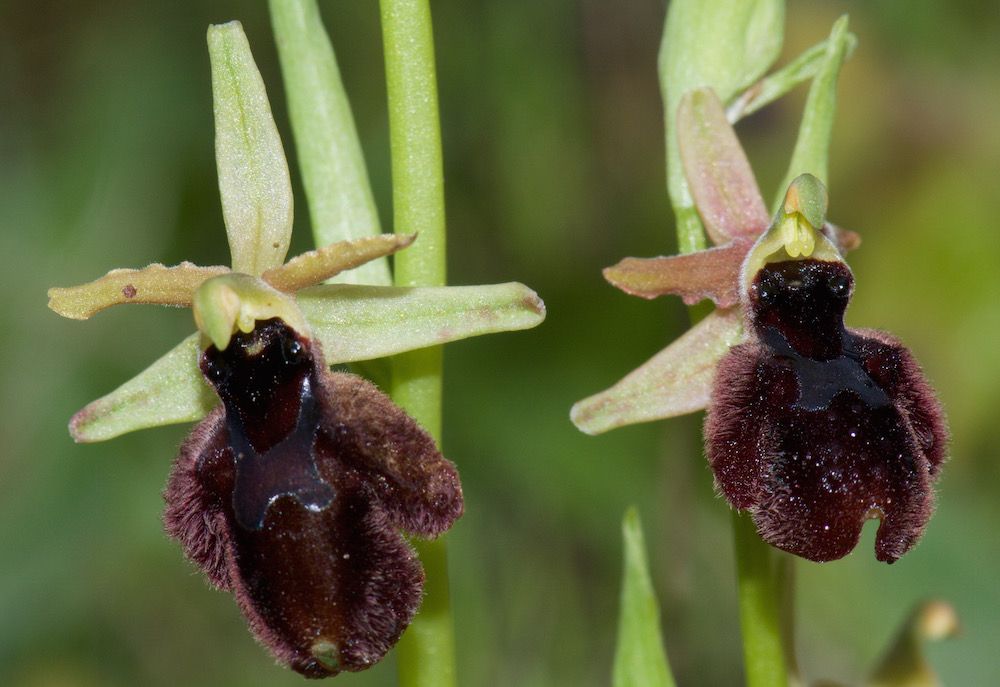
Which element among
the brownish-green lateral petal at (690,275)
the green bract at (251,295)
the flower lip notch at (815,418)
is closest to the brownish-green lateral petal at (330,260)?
the green bract at (251,295)

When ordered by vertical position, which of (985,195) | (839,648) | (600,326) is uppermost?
(985,195)

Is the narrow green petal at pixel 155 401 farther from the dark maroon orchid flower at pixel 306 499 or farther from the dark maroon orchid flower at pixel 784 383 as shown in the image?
the dark maroon orchid flower at pixel 784 383

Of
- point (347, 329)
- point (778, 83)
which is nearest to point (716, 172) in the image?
point (778, 83)

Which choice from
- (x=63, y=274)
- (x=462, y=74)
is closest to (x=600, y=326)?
(x=462, y=74)

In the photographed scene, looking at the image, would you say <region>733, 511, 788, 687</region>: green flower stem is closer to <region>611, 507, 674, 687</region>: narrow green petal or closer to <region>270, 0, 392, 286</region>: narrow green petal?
<region>611, 507, 674, 687</region>: narrow green petal

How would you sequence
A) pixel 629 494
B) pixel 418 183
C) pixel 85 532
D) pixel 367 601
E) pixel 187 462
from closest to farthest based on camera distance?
pixel 367 601 → pixel 187 462 → pixel 418 183 → pixel 85 532 → pixel 629 494

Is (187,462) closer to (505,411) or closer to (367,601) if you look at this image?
(367,601)

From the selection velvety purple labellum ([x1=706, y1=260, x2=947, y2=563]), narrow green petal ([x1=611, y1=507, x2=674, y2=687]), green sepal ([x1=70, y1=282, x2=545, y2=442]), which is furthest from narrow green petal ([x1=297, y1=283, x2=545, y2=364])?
narrow green petal ([x1=611, y1=507, x2=674, y2=687])
